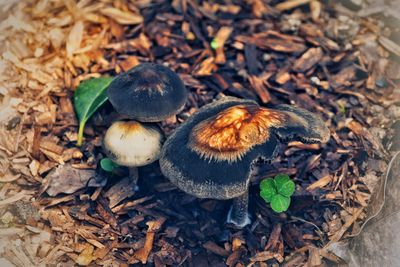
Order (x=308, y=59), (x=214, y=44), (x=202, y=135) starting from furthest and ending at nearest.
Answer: (x=214, y=44) → (x=308, y=59) → (x=202, y=135)

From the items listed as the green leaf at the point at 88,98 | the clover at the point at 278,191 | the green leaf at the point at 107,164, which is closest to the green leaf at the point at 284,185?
the clover at the point at 278,191

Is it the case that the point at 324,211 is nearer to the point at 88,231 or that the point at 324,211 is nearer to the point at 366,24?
the point at 88,231

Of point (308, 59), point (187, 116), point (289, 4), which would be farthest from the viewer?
point (289, 4)

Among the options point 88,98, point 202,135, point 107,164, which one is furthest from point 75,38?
point 202,135

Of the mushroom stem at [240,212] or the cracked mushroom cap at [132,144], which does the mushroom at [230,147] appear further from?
the mushroom stem at [240,212]

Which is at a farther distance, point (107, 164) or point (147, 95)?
point (107, 164)

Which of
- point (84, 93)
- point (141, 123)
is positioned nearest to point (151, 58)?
point (84, 93)

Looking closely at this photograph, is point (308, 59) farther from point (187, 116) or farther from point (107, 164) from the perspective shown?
point (107, 164)

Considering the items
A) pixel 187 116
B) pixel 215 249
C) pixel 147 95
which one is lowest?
pixel 215 249
